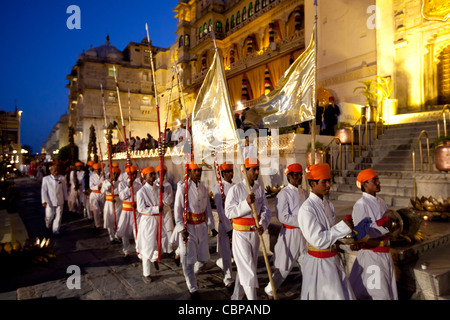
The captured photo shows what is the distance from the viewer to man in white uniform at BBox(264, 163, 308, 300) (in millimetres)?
4059

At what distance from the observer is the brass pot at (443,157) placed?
6.62 meters

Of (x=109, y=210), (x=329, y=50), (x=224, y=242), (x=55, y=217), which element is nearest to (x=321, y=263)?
(x=224, y=242)

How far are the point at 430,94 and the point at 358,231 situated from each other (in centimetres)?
1215

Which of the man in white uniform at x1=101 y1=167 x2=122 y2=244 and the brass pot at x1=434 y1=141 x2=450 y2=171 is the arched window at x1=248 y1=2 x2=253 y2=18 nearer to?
the man in white uniform at x1=101 y1=167 x2=122 y2=244

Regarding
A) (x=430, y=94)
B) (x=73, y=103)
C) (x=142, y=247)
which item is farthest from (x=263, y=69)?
(x=73, y=103)

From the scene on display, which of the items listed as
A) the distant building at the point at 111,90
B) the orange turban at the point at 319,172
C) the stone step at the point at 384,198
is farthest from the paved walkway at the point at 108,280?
the distant building at the point at 111,90

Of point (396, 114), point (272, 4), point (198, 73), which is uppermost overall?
point (272, 4)

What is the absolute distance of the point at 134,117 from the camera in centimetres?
4438

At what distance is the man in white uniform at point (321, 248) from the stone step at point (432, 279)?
1252mm

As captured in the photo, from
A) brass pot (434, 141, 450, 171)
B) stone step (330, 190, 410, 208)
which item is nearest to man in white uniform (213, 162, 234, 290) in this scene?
stone step (330, 190, 410, 208)

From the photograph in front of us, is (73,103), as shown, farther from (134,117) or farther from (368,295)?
(368,295)

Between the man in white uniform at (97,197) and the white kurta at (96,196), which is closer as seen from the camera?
the man in white uniform at (97,197)

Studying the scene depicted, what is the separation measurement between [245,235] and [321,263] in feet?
4.10

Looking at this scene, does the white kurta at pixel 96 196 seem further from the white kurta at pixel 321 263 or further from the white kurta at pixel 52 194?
the white kurta at pixel 321 263
